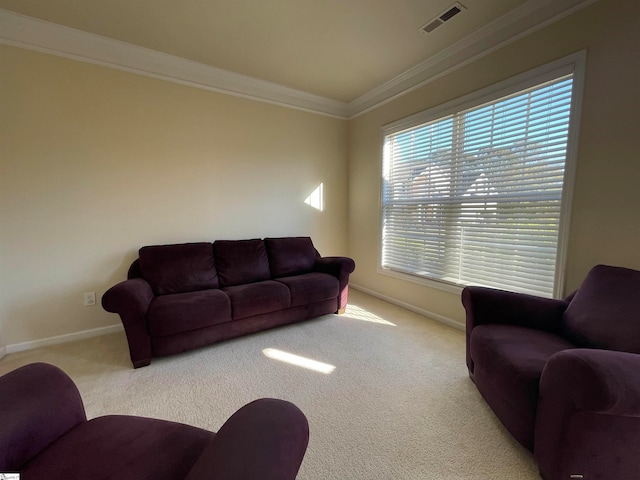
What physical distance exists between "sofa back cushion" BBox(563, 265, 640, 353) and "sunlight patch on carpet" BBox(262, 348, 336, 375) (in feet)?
5.09

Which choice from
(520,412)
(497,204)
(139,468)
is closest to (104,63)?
(139,468)

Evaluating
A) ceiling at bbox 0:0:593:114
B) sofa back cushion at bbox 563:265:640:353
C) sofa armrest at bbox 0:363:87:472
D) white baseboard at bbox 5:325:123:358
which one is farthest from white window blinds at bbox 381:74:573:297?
white baseboard at bbox 5:325:123:358

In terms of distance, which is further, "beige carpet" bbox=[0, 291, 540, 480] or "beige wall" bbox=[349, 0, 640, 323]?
"beige wall" bbox=[349, 0, 640, 323]

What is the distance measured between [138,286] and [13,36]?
7.50ft

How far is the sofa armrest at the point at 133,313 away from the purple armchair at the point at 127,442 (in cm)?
103

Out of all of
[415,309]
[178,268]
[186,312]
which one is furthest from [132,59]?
[415,309]

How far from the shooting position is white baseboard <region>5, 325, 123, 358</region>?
7.55ft

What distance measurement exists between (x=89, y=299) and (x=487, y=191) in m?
3.91

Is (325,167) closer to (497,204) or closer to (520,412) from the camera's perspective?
(497,204)

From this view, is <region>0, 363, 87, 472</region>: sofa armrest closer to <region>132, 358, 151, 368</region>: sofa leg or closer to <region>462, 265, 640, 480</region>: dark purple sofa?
<region>132, 358, 151, 368</region>: sofa leg

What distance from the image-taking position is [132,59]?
8.43ft

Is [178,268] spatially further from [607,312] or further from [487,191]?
[607,312]

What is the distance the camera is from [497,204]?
2367mm

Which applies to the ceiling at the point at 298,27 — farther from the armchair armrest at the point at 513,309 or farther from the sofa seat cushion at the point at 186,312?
the sofa seat cushion at the point at 186,312
